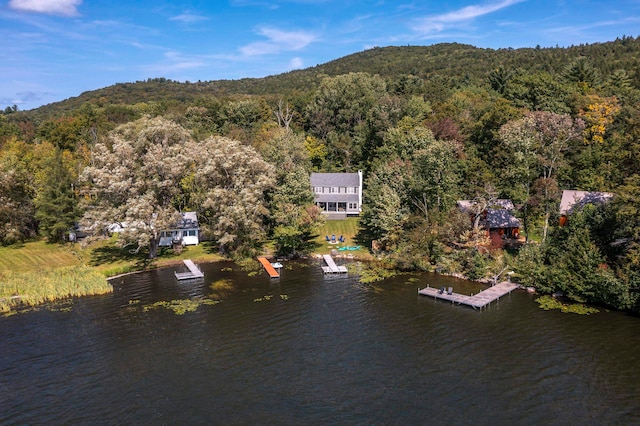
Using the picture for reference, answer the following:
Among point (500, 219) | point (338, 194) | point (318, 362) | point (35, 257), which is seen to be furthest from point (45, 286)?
point (500, 219)

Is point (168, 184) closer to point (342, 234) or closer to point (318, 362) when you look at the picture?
point (342, 234)

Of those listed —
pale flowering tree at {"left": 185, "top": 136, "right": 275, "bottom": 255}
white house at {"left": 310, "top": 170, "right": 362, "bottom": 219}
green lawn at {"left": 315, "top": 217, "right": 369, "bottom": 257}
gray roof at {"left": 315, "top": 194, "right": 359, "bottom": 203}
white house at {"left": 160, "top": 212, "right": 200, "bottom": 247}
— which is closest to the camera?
pale flowering tree at {"left": 185, "top": 136, "right": 275, "bottom": 255}

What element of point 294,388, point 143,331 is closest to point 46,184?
point 143,331

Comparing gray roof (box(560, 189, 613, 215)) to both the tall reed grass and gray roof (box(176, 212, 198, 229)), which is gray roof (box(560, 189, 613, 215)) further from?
the tall reed grass

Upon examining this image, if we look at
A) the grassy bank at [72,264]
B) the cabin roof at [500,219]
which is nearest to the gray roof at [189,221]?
the grassy bank at [72,264]

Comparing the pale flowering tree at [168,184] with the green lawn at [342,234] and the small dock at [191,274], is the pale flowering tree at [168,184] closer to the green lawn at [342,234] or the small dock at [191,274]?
the small dock at [191,274]

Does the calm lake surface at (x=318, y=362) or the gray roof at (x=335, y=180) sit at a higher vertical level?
the gray roof at (x=335, y=180)

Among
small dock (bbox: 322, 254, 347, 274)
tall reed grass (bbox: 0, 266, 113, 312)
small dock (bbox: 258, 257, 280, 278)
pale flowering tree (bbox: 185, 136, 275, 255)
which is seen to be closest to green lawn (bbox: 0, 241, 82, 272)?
tall reed grass (bbox: 0, 266, 113, 312)
